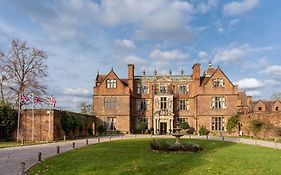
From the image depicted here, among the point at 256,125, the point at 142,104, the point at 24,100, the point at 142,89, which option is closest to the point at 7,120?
the point at 24,100

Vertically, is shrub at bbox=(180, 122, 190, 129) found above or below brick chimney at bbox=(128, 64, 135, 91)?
below

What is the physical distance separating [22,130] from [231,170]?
26.3 m

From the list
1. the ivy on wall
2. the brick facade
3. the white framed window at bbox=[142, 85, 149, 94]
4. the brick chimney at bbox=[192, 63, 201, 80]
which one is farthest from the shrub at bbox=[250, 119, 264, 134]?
the ivy on wall

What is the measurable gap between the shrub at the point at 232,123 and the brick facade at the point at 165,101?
196 cm

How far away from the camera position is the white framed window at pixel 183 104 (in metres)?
51.1

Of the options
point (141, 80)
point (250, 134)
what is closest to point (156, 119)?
point (141, 80)

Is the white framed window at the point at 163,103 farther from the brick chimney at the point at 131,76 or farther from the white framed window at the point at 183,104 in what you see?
the brick chimney at the point at 131,76

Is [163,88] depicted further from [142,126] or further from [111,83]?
[111,83]

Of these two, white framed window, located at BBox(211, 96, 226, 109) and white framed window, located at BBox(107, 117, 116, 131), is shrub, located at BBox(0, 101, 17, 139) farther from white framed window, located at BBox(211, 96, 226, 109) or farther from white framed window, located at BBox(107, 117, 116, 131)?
white framed window, located at BBox(211, 96, 226, 109)

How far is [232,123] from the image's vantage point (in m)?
44.8

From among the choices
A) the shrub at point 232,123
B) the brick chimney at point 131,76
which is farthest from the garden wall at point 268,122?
the brick chimney at point 131,76

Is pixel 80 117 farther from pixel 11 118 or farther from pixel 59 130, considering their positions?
pixel 11 118

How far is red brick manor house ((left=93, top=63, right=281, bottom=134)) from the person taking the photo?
4784 centimetres

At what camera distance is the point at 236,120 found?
44.2 meters
